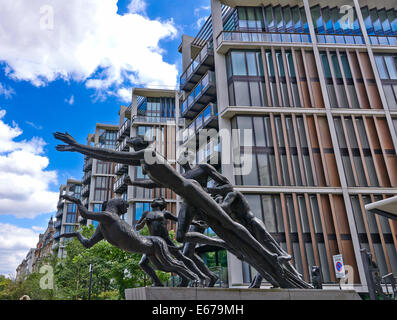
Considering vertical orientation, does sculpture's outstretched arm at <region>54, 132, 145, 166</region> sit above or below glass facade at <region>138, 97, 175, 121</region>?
below

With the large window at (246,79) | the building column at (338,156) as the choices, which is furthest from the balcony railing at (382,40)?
the large window at (246,79)

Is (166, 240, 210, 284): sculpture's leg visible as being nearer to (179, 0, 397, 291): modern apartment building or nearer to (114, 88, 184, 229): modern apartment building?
(179, 0, 397, 291): modern apartment building

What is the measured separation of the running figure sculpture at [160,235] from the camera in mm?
6230

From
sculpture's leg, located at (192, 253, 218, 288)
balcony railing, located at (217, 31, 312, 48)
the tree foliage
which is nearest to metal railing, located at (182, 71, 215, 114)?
balcony railing, located at (217, 31, 312, 48)

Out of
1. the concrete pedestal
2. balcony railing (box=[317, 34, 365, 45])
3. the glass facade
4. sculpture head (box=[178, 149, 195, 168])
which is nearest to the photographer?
the concrete pedestal

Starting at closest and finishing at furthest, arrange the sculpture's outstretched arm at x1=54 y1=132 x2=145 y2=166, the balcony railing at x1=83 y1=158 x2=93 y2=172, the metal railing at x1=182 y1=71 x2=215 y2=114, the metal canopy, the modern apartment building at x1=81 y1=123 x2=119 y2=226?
the sculpture's outstretched arm at x1=54 y1=132 x2=145 y2=166
the metal canopy
the metal railing at x1=182 y1=71 x2=215 y2=114
the modern apartment building at x1=81 y1=123 x2=119 y2=226
the balcony railing at x1=83 y1=158 x2=93 y2=172

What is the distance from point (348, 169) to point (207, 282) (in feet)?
67.9

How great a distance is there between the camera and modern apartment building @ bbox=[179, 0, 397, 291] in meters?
22.1

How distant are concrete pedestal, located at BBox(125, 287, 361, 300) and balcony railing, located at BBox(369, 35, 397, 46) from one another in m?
28.7

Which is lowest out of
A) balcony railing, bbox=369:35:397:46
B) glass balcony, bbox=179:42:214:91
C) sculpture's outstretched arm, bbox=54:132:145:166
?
sculpture's outstretched arm, bbox=54:132:145:166

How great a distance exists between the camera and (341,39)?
28.0m

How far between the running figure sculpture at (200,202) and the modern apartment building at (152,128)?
34305 mm
